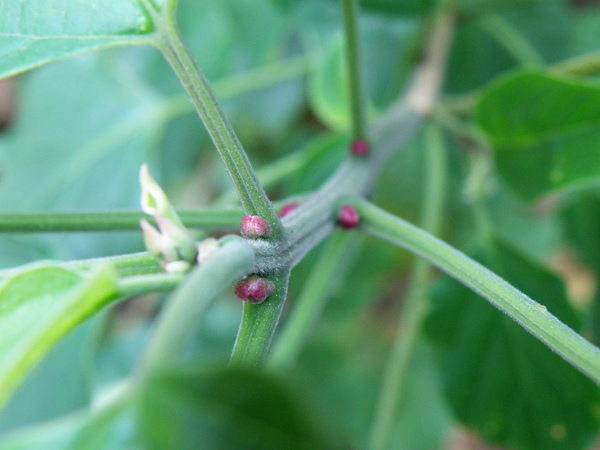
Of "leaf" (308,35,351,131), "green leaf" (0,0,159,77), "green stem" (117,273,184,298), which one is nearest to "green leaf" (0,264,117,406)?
"green stem" (117,273,184,298)

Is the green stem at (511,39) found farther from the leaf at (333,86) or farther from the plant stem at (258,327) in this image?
the plant stem at (258,327)

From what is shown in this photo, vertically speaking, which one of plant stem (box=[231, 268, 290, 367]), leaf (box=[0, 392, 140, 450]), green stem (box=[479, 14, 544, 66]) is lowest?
green stem (box=[479, 14, 544, 66])

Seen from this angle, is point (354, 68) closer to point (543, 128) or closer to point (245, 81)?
point (543, 128)

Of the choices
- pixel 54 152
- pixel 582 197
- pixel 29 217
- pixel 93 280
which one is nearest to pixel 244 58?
pixel 54 152

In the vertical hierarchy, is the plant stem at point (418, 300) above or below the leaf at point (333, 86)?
below

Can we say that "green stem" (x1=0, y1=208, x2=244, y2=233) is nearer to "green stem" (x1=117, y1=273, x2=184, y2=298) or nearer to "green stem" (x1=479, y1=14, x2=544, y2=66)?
"green stem" (x1=117, y1=273, x2=184, y2=298)

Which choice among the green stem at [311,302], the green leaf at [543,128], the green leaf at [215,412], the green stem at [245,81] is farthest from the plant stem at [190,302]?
the green stem at [245,81]

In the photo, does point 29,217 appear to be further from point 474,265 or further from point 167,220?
point 474,265
